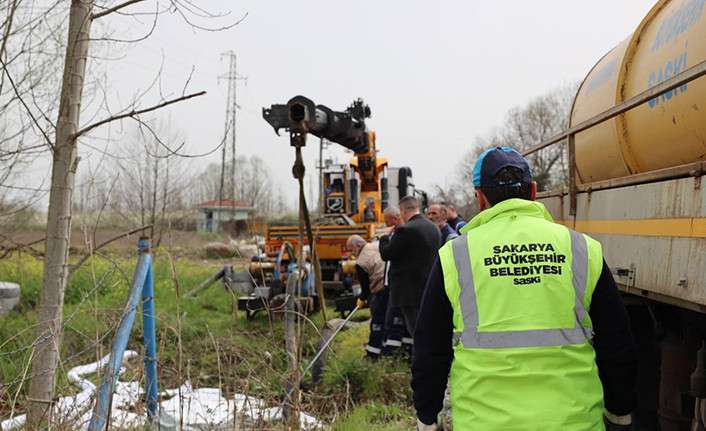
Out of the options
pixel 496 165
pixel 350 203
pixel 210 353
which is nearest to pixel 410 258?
pixel 210 353

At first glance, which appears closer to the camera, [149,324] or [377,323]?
[149,324]

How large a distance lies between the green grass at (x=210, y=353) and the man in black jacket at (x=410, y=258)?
0.74m

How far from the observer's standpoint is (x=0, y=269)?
40.2 feet

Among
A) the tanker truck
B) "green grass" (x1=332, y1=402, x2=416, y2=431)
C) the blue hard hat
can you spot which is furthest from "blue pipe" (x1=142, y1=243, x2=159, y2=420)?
the tanker truck

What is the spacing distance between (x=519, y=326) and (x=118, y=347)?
270cm

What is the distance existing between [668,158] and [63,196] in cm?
334

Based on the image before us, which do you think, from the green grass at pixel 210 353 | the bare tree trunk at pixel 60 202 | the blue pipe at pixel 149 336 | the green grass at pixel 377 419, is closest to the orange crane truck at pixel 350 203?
the green grass at pixel 210 353

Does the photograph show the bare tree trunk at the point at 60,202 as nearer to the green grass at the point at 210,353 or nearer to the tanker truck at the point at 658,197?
the green grass at the point at 210,353

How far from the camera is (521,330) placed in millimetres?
2164

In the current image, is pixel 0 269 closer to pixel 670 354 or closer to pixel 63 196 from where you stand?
pixel 63 196

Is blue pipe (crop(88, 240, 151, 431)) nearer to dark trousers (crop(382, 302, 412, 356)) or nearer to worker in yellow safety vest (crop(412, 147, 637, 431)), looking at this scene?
worker in yellow safety vest (crop(412, 147, 637, 431))

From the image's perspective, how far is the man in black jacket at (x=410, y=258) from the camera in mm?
6777

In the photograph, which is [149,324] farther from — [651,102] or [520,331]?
[651,102]

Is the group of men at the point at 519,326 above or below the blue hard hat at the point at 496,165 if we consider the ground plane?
below
